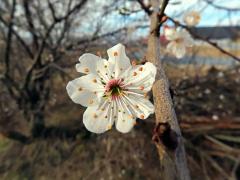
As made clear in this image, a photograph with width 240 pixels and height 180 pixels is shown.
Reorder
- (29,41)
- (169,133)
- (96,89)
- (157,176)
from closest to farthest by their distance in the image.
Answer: (169,133) < (96,89) < (157,176) < (29,41)

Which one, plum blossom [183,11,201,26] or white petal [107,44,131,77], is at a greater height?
white petal [107,44,131,77]

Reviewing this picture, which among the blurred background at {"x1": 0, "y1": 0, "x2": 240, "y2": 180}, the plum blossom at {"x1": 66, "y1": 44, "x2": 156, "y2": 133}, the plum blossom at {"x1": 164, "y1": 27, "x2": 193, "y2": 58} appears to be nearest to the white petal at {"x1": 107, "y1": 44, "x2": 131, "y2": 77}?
the plum blossom at {"x1": 66, "y1": 44, "x2": 156, "y2": 133}

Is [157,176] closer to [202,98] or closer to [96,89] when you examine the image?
[202,98]

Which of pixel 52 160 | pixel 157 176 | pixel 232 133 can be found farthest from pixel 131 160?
pixel 232 133

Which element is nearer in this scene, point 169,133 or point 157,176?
point 169,133

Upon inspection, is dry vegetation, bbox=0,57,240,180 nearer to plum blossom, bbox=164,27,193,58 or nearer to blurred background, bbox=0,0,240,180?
blurred background, bbox=0,0,240,180

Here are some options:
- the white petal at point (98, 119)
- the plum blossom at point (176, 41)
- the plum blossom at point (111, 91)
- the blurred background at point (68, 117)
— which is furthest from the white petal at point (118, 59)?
the blurred background at point (68, 117)
